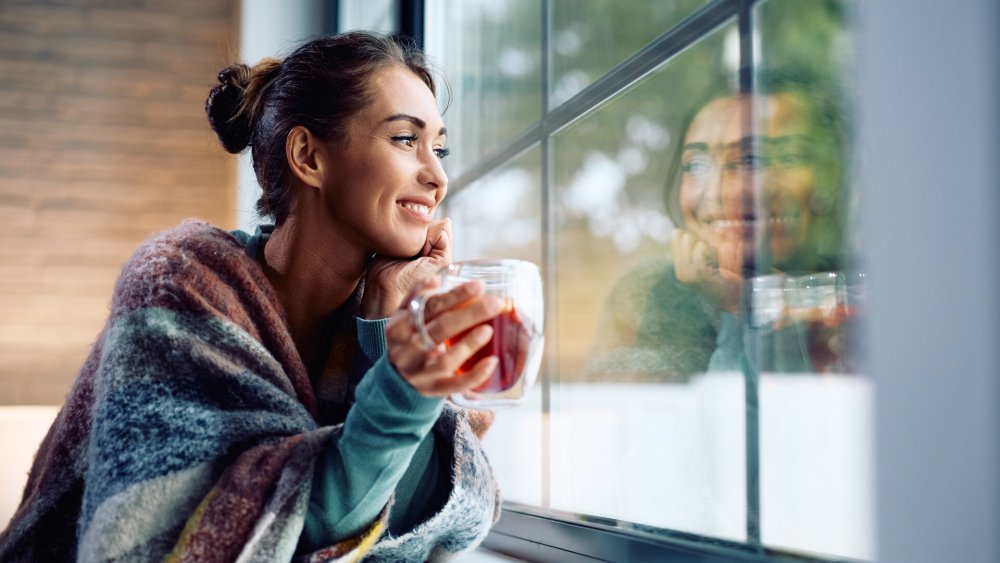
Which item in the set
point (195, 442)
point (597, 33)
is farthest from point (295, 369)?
point (597, 33)

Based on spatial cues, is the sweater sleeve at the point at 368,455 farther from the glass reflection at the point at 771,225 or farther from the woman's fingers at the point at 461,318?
the glass reflection at the point at 771,225

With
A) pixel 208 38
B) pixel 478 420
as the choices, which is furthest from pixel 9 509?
pixel 208 38

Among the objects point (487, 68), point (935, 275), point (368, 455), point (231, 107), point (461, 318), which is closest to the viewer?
point (935, 275)

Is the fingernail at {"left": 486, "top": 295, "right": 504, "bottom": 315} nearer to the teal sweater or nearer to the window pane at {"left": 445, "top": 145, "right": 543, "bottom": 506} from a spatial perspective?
the teal sweater

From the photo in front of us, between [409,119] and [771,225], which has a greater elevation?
[409,119]

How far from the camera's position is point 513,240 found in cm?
173

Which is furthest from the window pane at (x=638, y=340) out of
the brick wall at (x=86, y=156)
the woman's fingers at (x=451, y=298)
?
the brick wall at (x=86, y=156)

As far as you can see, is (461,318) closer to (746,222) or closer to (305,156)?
(746,222)

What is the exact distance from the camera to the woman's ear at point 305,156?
128cm

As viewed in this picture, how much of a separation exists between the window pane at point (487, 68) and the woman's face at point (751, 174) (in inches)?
22.5

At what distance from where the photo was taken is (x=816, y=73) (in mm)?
884

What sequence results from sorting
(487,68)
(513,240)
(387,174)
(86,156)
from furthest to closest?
(86,156), (487,68), (513,240), (387,174)

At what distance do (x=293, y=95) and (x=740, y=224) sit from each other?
27.6 inches

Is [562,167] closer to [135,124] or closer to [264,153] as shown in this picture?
[264,153]
